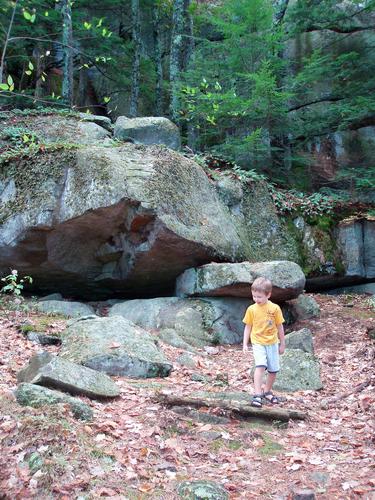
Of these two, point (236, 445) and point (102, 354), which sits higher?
point (102, 354)

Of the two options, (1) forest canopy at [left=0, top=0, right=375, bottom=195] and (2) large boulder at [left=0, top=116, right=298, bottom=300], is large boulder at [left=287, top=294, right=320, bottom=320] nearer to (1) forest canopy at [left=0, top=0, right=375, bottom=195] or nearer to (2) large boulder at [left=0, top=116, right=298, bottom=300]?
(2) large boulder at [left=0, top=116, right=298, bottom=300]

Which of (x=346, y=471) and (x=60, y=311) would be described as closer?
(x=346, y=471)

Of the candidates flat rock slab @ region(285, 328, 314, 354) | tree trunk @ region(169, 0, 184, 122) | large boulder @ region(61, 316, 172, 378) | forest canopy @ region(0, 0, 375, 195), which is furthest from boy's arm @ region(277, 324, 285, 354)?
tree trunk @ region(169, 0, 184, 122)

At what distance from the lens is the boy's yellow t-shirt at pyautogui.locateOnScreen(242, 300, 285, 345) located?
614 centimetres

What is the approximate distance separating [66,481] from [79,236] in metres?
7.11

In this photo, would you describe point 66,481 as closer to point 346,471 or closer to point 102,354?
point 346,471

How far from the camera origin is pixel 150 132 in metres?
13.8

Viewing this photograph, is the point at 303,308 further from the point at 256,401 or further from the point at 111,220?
the point at 256,401

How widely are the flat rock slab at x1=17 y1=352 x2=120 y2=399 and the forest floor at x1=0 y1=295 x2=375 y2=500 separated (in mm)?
143

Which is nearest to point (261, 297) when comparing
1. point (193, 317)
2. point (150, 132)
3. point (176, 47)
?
point (193, 317)

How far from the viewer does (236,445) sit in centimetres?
485

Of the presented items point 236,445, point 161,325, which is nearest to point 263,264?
point 161,325

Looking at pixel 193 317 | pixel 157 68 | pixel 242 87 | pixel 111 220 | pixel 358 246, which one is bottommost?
pixel 193 317

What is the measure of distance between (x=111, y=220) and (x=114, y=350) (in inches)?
152
